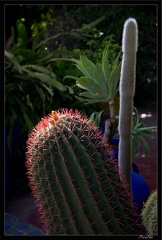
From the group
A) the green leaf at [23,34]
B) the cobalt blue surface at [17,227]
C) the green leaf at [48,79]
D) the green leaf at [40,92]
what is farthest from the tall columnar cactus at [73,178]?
the cobalt blue surface at [17,227]

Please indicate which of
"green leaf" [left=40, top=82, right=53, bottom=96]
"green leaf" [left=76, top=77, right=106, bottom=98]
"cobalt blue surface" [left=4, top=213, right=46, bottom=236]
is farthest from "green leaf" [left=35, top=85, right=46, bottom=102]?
"cobalt blue surface" [left=4, top=213, right=46, bottom=236]

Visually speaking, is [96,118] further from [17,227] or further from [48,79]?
[17,227]

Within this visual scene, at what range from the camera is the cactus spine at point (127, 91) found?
0.65 metres

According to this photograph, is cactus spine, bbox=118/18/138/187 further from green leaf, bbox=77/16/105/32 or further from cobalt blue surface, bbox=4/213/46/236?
cobalt blue surface, bbox=4/213/46/236

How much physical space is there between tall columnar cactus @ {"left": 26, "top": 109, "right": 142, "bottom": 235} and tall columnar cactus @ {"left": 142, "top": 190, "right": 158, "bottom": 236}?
0.05 m

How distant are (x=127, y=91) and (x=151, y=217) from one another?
237 mm

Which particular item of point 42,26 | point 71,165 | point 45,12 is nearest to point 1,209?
point 71,165

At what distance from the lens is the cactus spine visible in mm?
652

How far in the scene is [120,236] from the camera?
668 mm

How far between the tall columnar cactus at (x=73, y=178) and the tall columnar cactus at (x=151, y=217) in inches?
1.9

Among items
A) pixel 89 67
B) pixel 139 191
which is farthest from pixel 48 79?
pixel 139 191

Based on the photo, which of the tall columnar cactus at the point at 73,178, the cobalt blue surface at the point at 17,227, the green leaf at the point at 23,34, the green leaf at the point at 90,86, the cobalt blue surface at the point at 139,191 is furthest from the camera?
the cobalt blue surface at the point at 17,227

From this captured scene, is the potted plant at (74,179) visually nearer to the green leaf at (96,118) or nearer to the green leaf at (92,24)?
the green leaf at (96,118)

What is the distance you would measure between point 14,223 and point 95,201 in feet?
5.46
